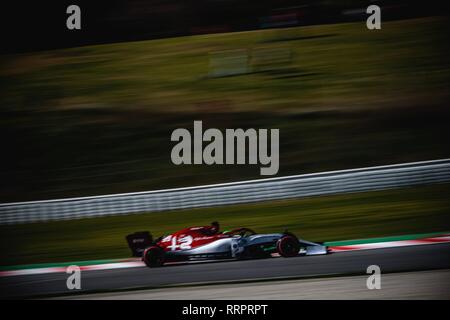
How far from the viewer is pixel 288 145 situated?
4465mm

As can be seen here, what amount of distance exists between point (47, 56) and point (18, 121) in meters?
0.53

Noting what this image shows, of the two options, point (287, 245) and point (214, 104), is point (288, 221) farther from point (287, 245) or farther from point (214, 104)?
point (214, 104)

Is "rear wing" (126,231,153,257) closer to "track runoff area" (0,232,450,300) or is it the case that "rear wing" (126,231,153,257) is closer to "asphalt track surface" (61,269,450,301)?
"track runoff area" (0,232,450,300)

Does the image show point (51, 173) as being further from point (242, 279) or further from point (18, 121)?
point (242, 279)

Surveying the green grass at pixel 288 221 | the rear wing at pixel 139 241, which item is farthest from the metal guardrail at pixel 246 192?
the rear wing at pixel 139 241

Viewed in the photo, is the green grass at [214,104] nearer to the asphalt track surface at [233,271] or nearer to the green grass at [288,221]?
the green grass at [288,221]

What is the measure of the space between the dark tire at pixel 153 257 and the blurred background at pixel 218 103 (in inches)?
6.1

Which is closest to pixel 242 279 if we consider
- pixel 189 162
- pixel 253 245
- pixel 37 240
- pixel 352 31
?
pixel 253 245

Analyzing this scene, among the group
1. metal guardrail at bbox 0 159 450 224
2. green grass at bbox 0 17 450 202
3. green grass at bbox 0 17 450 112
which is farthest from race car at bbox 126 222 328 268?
green grass at bbox 0 17 450 112

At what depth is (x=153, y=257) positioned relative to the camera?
4535mm

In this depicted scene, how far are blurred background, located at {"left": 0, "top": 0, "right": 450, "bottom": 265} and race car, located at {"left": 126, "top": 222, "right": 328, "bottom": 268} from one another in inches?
2.9

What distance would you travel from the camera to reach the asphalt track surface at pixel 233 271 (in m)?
4.54

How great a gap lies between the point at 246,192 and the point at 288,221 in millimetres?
371

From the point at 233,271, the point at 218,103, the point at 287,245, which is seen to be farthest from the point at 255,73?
the point at 233,271
